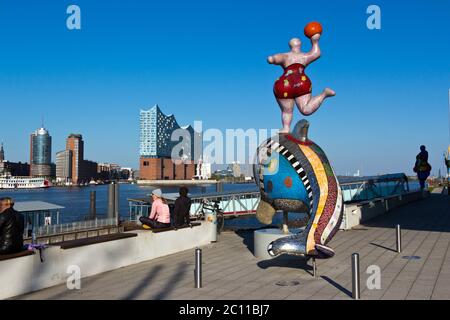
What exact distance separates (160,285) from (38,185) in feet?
595

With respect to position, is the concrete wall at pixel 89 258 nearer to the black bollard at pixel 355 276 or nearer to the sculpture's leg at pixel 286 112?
the sculpture's leg at pixel 286 112

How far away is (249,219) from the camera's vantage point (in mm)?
50031

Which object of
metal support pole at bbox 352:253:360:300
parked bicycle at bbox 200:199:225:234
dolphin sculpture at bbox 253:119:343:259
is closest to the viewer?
metal support pole at bbox 352:253:360:300

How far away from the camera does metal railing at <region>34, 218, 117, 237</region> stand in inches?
1245

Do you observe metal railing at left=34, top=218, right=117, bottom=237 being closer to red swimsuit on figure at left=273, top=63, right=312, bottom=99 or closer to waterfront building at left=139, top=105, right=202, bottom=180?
red swimsuit on figure at left=273, top=63, right=312, bottom=99

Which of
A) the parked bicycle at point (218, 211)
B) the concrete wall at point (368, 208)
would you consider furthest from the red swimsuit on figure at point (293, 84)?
the concrete wall at point (368, 208)

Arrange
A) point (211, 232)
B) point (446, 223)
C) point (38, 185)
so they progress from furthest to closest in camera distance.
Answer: point (38, 185), point (446, 223), point (211, 232)

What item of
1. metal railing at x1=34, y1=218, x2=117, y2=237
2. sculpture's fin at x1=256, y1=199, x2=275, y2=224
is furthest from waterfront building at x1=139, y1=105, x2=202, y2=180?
sculpture's fin at x1=256, y1=199, x2=275, y2=224

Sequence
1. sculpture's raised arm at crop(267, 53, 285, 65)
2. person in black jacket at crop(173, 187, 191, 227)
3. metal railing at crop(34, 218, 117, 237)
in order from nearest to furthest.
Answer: sculpture's raised arm at crop(267, 53, 285, 65)
person in black jacket at crop(173, 187, 191, 227)
metal railing at crop(34, 218, 117, 237)

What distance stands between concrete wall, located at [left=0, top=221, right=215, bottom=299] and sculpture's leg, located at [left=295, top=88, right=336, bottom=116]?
5041 mm

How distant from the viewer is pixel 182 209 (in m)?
13.5

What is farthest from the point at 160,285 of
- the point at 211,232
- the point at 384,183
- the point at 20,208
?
the point at 20,208

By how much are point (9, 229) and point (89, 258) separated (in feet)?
7.14
